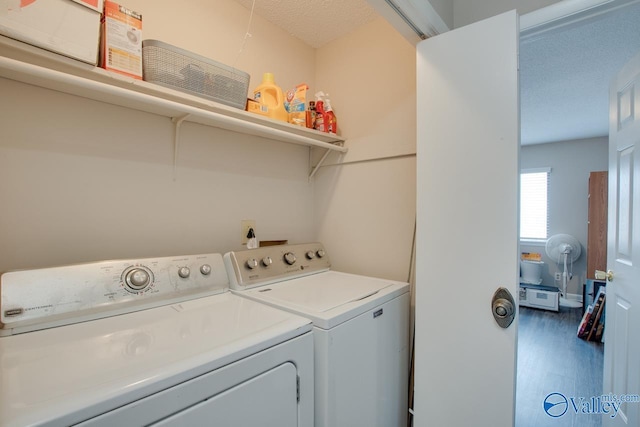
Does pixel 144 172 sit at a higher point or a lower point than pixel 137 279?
higher

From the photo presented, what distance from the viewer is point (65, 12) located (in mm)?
909

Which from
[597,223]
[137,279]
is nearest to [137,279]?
[137,279]

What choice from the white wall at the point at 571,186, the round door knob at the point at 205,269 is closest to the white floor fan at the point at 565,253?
the white wall at the point at 571,186

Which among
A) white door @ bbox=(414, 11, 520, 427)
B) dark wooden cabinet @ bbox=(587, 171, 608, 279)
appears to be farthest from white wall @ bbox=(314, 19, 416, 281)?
dark wooden cabinet @ bbox=(587, 171, 608, 279)

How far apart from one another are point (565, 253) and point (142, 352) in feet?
19.2

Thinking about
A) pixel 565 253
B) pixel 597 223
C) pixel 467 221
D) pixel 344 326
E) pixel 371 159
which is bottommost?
pixel 565 253

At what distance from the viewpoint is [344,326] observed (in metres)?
1.08

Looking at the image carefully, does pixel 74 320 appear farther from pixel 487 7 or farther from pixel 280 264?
pixel 487 7

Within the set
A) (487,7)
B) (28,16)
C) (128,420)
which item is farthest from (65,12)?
(487,7)

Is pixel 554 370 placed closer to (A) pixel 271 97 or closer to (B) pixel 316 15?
(A) pixel 271 97

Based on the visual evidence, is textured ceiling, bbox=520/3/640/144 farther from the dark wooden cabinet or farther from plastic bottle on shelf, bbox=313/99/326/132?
plastic bottle on shelf, bbox=313/99/326/132

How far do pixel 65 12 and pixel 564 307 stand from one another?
628 cm

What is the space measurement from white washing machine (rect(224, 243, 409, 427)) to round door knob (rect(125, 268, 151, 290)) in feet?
1.20

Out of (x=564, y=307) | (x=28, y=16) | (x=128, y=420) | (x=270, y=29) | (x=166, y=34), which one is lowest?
(x=564, y=307)
